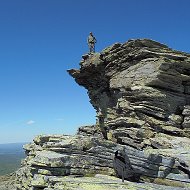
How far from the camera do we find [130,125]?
40062mm

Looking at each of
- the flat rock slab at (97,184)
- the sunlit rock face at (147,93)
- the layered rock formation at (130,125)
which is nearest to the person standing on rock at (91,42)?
the layered rock formation at (130,125)

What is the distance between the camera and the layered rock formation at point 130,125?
25.2 metres

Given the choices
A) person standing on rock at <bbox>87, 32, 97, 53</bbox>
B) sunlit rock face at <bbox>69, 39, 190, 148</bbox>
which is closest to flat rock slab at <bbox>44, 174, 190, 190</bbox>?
sunlit rock face at <bbox>69, 39, 190, 148</bbox>

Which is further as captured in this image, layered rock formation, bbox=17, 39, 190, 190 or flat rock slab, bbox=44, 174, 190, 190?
layered rock formation, bbox=17, 39, 190, 190

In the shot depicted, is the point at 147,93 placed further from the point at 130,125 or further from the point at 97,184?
the point at 97,184

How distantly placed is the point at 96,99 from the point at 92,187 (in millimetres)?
36635

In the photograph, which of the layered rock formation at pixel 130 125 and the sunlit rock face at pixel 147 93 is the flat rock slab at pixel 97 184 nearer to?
the layered rock formation at pixel 130 125

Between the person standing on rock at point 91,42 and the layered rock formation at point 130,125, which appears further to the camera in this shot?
the person standing on rock at point 91,42

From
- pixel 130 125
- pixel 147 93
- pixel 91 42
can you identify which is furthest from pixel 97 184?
pixel 91 42

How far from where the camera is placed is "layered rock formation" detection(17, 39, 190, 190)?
82.7ft

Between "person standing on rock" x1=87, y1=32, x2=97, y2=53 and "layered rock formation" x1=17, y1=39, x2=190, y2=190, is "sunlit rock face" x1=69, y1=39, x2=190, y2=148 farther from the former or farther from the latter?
"person standing on rock" x1=87, y1=32, x2=97, y2=53

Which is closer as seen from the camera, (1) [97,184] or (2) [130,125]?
(1) [97,184]

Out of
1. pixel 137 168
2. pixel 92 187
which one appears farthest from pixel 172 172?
pixel 92 187

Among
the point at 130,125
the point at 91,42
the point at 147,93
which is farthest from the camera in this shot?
the point at 91,42
